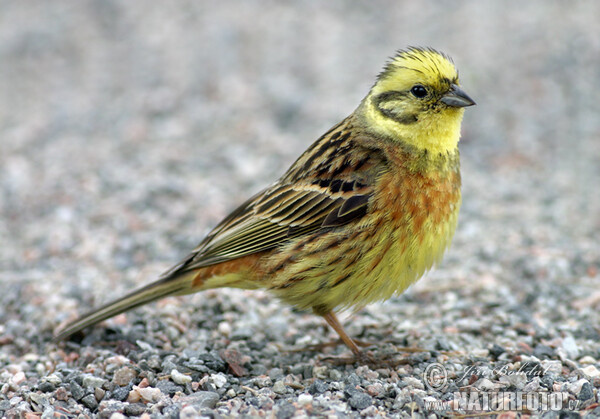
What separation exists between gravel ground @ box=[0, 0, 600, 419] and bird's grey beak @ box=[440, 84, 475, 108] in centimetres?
170

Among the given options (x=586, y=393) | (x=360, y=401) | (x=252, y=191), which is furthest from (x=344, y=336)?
(x=252, y=191)

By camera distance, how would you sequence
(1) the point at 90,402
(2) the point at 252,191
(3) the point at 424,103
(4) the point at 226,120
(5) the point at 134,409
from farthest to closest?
(4) the point at 226,120 < (2) the point at 252,191 < (3) the point at 424,103 < (1) the point at 90,402 < (5) the point at 134,409

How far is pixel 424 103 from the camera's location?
196 inches

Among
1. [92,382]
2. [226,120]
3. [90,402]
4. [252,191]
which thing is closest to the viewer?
[90,402]

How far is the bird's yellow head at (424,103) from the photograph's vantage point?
16.2 ft

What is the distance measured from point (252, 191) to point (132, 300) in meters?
3.28

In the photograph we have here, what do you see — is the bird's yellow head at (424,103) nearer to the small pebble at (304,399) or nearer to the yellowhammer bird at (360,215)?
the yellowhammer bird at (360,215)

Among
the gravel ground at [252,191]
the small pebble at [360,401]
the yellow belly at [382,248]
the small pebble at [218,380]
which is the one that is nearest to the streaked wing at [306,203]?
the yellow belly at [382,248]

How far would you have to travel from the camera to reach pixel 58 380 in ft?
15.1

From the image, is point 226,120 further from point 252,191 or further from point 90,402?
point 90,402

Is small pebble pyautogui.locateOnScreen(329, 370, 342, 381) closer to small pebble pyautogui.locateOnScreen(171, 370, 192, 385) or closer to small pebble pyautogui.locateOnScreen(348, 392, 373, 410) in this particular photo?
small pebble pyautogui.locateOnScreen(348, 392, 373, 410)

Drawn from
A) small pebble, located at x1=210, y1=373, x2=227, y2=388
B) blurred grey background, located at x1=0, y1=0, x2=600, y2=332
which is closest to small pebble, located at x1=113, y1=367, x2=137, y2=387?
small pebble, located at x1=210, y1=373, x2=227, y2=388

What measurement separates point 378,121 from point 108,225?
3590 mm

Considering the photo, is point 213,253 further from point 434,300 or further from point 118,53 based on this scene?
point 118,53
